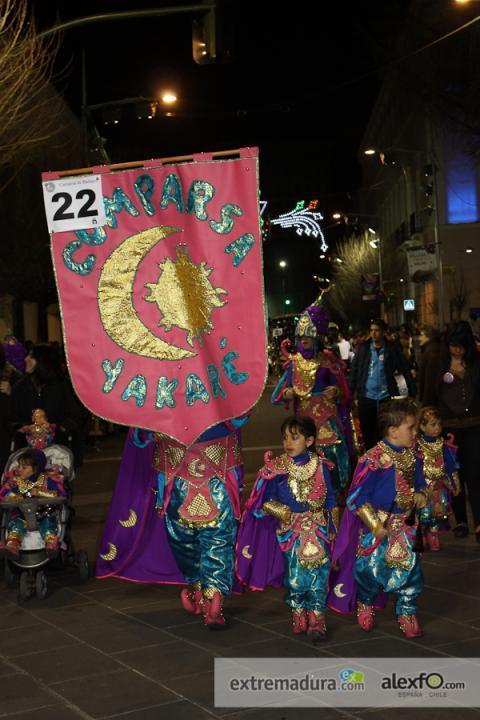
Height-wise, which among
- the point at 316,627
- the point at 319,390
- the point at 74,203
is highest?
the point at 74,203

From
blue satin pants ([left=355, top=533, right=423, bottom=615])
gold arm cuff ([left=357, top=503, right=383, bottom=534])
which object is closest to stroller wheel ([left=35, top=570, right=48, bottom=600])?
blue satin pants ([left=355, top=533, right=423, bottom=615])

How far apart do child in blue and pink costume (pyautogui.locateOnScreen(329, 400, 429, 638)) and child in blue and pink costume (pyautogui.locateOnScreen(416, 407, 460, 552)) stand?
7.97 feet

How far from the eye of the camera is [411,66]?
23.6 metres

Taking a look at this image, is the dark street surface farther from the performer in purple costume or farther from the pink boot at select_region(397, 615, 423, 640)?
the performer in purple costume

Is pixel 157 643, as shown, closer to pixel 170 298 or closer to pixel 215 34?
pixel 170 298

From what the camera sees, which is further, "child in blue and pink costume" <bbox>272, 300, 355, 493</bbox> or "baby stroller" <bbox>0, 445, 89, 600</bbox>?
"child in blue and pink costume" <bbox>272, 300, 355, 493</bbox>

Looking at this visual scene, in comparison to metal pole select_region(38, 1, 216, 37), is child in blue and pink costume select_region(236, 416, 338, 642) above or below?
below

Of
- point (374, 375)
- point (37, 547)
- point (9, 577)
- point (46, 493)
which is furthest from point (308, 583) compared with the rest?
point (374, 375)

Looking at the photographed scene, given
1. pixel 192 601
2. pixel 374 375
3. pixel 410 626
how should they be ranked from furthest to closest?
pixel 374 375 < pixel 192 601 < pixel 410 626

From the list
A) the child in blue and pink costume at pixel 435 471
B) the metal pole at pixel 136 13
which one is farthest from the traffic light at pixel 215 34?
the child in blue and pink costume at pixel 435 471

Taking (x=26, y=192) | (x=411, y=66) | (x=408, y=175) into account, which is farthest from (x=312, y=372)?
(x=408, y=175)

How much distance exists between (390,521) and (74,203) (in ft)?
8.61

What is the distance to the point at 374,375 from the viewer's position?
12.1m

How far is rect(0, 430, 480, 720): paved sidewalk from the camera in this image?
17.4ft
